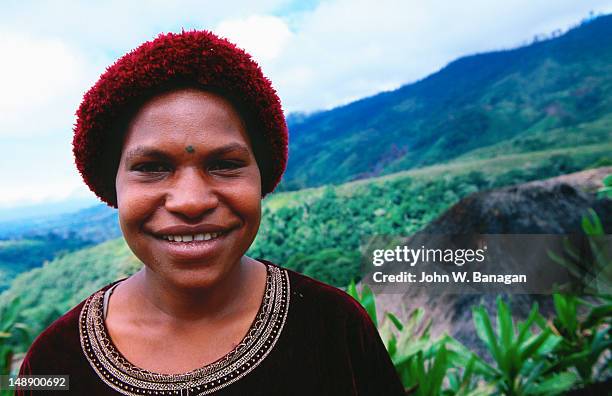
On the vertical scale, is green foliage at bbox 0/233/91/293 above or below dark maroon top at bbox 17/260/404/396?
above

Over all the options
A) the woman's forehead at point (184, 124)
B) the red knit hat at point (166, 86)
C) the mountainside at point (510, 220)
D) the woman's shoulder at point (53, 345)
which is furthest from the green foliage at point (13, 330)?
the mountainside at point (510, 220)

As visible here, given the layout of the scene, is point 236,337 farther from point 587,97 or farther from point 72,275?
point 587,97

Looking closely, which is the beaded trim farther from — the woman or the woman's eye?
the woman's eye

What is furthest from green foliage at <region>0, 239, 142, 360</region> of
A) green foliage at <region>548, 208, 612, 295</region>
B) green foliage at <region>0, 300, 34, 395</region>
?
green foliage at <region>548, 208, 612, 295</region>

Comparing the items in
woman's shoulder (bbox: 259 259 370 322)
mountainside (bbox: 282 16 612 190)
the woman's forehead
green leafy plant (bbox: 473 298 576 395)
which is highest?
mountainside (bbox: 282 16 612 190)

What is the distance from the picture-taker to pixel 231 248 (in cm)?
99

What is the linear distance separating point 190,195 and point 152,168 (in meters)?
0.12

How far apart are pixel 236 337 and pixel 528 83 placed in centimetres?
630

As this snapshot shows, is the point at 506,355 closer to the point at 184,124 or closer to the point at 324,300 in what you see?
the point at 324,300

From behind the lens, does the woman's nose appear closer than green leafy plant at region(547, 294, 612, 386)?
Yes

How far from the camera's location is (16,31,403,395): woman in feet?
3.10

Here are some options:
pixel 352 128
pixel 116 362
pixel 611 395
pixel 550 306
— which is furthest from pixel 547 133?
pixel 116 362

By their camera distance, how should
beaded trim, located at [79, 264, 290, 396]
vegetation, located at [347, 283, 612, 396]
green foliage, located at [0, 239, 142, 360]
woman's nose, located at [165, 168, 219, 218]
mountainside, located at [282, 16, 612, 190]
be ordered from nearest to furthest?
1. woman's nose, located at [165, 168, 219, 218]
2. beaded trim, located at [79, 264, 290, 396]
3. vegetation, located at [347, 283, 612, 396]
4. green foliage, located at [0, 239, 142, 360]
5. mountainside, located at [282, 16, 612, 190]

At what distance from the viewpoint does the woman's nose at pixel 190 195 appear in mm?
919
